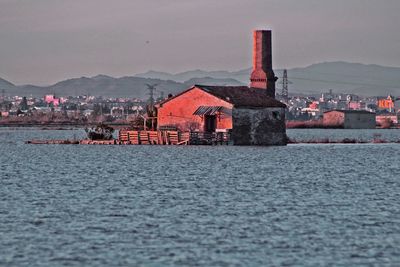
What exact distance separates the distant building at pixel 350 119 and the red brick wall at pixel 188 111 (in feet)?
298

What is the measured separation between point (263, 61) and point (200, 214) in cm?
5707

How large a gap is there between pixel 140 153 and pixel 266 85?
17.7m

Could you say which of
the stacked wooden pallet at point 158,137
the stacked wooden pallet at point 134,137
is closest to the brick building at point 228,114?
the stacked wooden pallet at point 158,137

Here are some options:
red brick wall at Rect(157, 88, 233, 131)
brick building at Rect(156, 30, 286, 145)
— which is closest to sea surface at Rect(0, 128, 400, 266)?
brick building at Rect(156, 30, 286, 145)

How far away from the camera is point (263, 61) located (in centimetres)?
8988

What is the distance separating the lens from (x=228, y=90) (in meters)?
79.6

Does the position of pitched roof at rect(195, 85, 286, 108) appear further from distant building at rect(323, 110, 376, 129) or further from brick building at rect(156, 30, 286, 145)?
distant building at rect(323, 110, 376, 129)

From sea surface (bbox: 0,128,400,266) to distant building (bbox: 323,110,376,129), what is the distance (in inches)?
4189

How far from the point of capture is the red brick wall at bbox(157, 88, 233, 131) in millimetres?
75725

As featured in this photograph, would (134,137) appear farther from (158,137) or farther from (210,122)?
(210,122)

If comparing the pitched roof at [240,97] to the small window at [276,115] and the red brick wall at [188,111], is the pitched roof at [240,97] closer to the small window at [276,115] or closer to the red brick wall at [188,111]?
the red brick wall at [188,111]

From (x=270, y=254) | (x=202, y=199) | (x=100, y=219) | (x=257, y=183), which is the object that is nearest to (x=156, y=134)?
(x=257, y=183)

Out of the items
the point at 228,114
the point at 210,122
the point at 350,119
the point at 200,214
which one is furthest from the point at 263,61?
the point at 350,119

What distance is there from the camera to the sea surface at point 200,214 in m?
25.9
